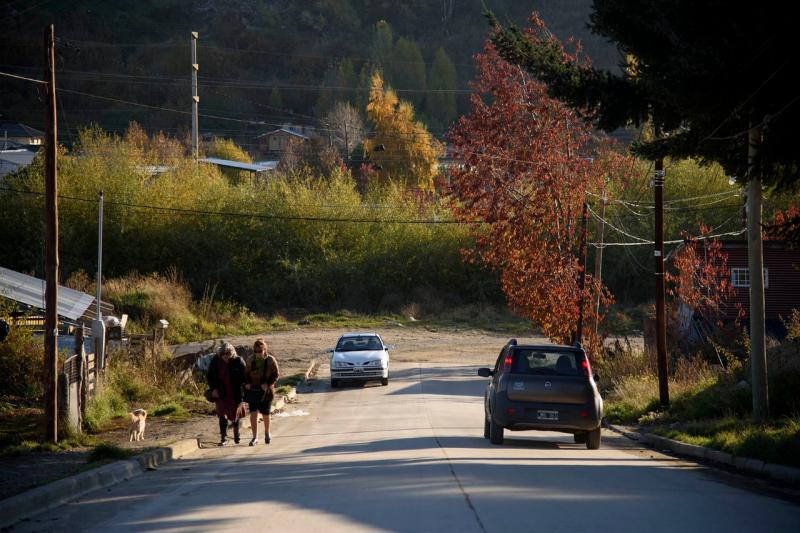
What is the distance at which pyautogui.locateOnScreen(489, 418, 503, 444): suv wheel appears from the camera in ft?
56.2

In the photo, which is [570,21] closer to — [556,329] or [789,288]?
[789,288]

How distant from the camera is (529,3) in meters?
146

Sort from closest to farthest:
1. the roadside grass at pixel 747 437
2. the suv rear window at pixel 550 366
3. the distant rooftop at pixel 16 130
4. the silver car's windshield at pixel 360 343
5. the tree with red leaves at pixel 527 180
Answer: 1. the roadside grass at pixel 747 437
2. the suv rear window at pixel 550 366
3. the tree with red leaves at pixel 527 180
4. the silver car's windshield at pixel 360 343
5. the distant rooftop at pixel 16 130

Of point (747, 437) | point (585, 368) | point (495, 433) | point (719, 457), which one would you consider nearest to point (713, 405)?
point (585, 368)

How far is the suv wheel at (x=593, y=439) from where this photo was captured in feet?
56.7

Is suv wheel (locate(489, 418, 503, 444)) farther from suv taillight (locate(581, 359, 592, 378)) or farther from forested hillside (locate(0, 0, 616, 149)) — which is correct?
forested hillside (locate(0, 0, 616, 149))

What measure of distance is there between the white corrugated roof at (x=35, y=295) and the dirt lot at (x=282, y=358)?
529 cm

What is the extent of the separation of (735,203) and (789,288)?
18.5m

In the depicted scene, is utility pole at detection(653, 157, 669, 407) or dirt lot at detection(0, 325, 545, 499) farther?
utility pole at detection(653, 157, 669, 407)

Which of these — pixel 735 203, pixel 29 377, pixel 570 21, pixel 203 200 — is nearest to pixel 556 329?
pixel 29 377

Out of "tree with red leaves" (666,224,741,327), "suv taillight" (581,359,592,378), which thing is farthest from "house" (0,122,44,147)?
"suv taillight" (581,359,592,378)

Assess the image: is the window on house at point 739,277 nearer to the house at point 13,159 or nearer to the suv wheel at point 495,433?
the suv wheel at point 495,433

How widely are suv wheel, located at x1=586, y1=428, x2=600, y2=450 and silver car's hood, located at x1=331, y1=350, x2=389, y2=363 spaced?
1692 cm

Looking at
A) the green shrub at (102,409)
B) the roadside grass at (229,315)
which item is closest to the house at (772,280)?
the roadside grass at (229,315)
